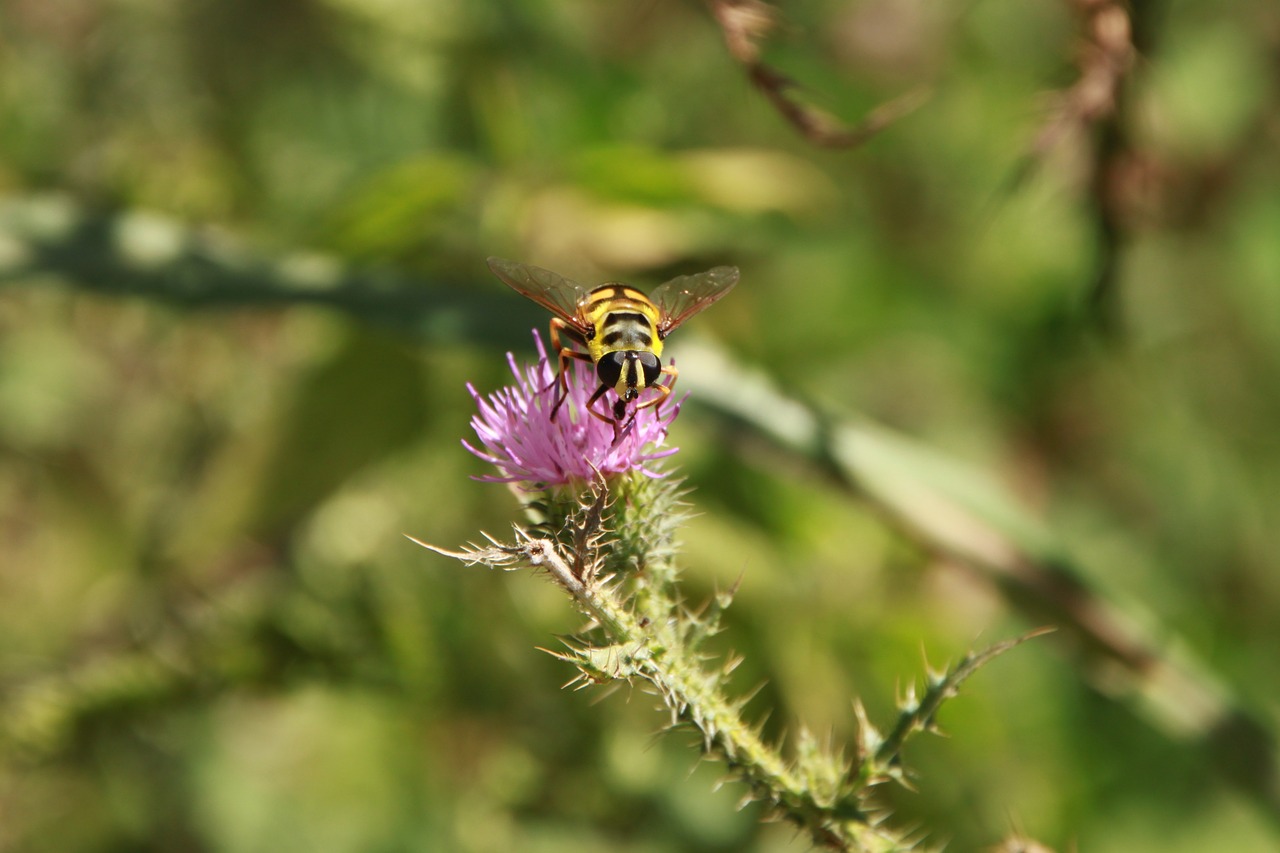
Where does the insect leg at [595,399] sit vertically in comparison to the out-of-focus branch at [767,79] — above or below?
below

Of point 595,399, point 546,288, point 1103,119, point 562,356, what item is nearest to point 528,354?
point 546,288

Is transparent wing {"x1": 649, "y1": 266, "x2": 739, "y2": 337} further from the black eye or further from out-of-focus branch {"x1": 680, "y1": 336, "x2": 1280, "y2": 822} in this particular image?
out-of-focus branch {"x1": 680, "y1": 336, "x2": 1280, "y2": 822}

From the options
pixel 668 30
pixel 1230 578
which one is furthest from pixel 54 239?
pixel 1230 578

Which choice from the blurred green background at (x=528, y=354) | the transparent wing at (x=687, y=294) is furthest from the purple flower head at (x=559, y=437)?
the blurred green background at (x=528, y=354)

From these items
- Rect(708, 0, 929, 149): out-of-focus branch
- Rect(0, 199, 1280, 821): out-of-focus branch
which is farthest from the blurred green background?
Rect(708, 0, 929, 149): out-of-focus branch

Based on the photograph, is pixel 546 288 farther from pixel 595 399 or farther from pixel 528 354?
pixel 528 354

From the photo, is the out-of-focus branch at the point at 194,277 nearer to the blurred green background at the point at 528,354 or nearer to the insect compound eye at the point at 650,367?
the blurred green background at the point at 528,354
